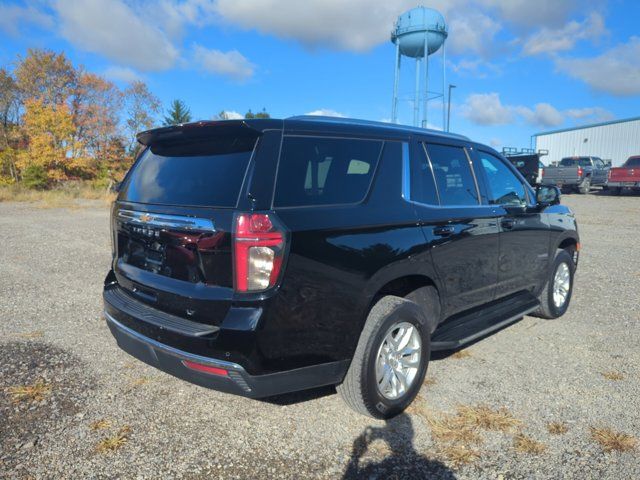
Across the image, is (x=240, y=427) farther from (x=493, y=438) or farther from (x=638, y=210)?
(x=638, y=210)

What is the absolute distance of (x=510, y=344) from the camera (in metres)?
4.39

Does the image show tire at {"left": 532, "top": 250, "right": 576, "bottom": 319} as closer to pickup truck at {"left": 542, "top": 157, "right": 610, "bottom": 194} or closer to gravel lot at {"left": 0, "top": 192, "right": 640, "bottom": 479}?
gravel lot at {"left": 0, "top": 192, "right": 640, "bottom": 479}

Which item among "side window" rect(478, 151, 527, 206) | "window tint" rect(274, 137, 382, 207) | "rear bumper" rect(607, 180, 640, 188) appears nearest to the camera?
"window tint" rect(274, 137, 382, 207)

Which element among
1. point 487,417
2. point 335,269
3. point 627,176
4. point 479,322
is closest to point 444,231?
point 479,322

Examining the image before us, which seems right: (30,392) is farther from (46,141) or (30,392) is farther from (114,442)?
(46,141)

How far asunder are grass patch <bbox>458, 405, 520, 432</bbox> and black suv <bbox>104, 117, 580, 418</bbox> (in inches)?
14.5

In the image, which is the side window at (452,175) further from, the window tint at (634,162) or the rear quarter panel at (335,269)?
the window tint at (634,162)

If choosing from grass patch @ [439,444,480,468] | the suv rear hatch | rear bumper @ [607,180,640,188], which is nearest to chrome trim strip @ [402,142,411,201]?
the suv rear hatch

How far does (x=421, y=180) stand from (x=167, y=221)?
1.79 metres

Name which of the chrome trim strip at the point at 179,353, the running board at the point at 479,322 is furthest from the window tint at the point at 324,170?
the running board at the point at 479,322

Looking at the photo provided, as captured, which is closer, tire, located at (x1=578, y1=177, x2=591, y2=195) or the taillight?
the taillight

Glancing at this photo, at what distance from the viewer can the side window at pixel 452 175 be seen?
3570 mm

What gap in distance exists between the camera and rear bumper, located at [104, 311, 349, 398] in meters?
2.42

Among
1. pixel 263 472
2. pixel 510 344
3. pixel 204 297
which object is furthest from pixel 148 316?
pixel 510 344
